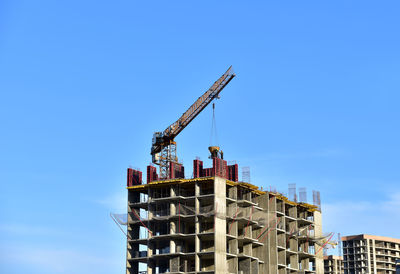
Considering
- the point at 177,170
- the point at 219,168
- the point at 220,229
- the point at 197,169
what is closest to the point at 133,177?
the point at 177,170

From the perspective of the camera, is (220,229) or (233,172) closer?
(220,229)

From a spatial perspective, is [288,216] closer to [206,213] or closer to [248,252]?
[248,252]

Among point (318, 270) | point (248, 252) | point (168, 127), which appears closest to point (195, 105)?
point (168, 127)

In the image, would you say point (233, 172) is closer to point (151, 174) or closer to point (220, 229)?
point (220, 229)

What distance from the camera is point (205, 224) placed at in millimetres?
134500

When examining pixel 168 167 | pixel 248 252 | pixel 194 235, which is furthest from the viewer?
pixel 168 167

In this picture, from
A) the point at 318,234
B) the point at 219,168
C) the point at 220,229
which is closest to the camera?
the point at 220,229

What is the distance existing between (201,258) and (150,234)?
1112 centimetres

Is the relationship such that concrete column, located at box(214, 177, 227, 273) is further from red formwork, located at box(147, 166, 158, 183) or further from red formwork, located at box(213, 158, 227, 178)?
red formwork, located at box(147, 166, 158, 183)

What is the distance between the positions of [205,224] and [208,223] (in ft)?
1.99

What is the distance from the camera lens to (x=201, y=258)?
132m

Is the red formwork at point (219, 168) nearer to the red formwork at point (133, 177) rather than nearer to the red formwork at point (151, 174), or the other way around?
the red formwork at point (151, 174)

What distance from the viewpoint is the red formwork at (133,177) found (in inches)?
5684

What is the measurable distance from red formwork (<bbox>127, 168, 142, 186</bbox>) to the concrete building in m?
0.20
